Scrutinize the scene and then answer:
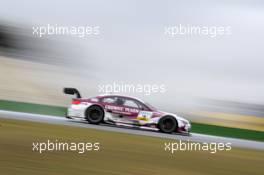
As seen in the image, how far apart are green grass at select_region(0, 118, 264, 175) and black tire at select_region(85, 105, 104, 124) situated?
0.96 metres

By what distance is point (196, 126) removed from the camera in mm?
8836

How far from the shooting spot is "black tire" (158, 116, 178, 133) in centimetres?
881

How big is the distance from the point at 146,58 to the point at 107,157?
3.09 metres

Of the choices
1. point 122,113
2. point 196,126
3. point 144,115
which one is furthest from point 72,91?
point 196,126

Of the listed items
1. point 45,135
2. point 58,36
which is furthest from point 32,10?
point 45,135

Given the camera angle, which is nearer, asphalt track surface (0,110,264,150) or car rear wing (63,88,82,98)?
asphalt track surface (0,110,264,150)

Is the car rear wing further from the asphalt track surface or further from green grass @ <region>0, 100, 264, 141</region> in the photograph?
the asphalt track surface

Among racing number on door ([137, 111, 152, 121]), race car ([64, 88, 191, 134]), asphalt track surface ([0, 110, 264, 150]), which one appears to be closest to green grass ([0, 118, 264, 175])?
asphalt track surface ([0, 110, 264, 150])

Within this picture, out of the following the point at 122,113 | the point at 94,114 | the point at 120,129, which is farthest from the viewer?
the point at 94,114

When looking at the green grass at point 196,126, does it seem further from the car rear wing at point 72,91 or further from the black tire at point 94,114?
the black tire at point 94,114

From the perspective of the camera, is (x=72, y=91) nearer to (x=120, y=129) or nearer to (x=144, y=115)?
(x=120, y=129)

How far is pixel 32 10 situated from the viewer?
9.19 m

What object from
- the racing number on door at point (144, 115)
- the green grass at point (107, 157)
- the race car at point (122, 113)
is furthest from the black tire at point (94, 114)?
the green grass at point (107, 157)

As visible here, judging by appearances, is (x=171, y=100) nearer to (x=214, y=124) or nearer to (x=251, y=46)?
(x=214, y=124)
